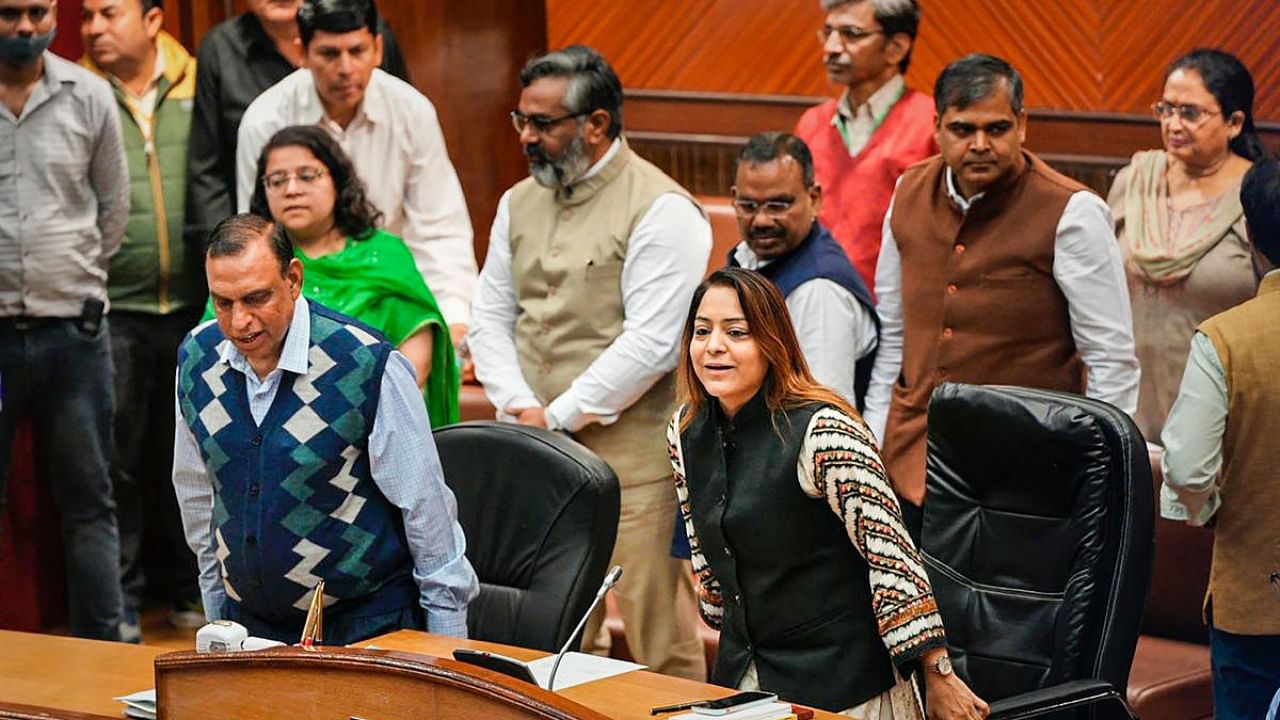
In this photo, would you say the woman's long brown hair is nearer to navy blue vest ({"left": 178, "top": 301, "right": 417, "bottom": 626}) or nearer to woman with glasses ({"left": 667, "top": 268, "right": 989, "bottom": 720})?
woman with glasses ({"left": 667, "top": 268, "right": 989, "bottom": 720})

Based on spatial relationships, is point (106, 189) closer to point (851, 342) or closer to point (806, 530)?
point (851, 342)

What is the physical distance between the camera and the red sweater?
15.4 ft

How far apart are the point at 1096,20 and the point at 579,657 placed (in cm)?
322

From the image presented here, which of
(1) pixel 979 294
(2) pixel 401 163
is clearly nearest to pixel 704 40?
(2) pixel 401 163

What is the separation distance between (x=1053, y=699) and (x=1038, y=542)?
0.36 m

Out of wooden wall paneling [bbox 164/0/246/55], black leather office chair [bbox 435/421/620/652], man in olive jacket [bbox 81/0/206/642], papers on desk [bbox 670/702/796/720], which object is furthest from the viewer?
wooden wall paneling [bbox 164/0/246/55]

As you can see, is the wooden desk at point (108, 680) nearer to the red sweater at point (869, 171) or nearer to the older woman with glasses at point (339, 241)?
the older woman with glasses at point (339, 241)

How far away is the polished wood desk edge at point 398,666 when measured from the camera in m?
2.29

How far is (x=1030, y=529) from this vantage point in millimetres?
3283

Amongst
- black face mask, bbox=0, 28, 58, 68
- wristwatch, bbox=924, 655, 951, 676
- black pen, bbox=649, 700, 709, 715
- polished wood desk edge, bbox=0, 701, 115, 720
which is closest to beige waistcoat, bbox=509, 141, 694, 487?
black face mask, bbox=0, 28, 58, 68

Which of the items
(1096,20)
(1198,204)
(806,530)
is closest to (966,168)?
(1198,204)

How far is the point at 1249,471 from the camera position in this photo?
348cm

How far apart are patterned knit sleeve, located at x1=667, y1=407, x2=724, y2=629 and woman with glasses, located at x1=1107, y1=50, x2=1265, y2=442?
181cm

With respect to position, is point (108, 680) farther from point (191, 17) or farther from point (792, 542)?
point (191, 17)
